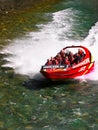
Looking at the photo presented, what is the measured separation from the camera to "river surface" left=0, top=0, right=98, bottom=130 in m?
23.8

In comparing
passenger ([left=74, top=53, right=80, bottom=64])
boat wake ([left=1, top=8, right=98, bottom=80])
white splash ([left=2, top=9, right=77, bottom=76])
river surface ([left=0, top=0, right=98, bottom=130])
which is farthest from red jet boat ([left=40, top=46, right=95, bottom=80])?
white splash ([left=2, top=9, right=77, bottom=76])

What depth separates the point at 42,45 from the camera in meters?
37.0

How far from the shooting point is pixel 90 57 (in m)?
29.9

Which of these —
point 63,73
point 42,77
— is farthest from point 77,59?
point 42,77

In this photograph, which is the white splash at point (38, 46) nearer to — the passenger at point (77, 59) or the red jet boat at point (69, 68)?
the red jet boat at point (69, 68)

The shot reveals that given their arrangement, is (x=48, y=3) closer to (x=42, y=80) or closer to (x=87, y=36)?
(x=87, y=36)

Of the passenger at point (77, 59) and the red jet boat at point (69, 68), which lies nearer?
the red jet boat at point (69, 68)

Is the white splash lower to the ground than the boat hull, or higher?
higher

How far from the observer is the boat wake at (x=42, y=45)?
3122 centimetres

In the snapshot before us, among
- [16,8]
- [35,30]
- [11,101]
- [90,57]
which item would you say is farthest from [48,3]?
[11,101]

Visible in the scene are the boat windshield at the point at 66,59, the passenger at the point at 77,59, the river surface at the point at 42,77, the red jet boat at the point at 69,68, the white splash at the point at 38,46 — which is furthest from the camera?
the white splash at the point at 38,46

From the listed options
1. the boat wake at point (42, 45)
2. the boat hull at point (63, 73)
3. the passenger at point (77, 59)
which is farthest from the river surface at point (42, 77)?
the passenger at point (77, 59)

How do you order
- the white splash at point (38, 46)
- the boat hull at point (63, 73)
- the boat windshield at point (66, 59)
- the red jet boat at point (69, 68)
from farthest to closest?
the white splash at point (38, 46)
the boat windshield at point (66, 59)
the red jet boat at point (69, 68)
the boat hull at point (63, 73)

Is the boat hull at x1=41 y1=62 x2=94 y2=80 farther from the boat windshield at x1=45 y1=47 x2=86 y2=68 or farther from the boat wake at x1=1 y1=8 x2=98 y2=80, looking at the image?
the boat wake at x1=1 y1=8 x2=98 y2=80
